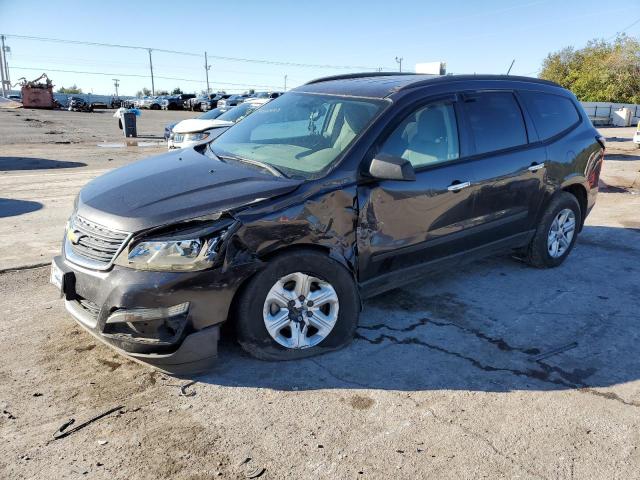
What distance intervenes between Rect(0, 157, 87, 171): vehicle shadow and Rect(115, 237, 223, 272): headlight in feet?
35.5

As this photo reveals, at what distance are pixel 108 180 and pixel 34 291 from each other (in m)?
1.52

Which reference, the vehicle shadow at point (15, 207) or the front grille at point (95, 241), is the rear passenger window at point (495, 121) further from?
the vehicle shadow at point (15, 207)

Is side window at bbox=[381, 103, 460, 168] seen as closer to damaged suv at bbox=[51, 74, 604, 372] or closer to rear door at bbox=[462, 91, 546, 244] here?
damaged suv at bbox=[51, 74, 604, 372]

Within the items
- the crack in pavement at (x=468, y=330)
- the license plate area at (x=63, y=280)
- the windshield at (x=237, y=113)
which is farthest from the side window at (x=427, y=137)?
the windshield at (x=237, y=113)

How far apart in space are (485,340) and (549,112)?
8.68ft

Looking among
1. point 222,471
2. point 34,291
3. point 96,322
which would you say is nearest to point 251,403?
point 222,471

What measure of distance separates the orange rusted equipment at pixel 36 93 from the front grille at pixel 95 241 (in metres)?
46.9

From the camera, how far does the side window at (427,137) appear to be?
3.88 m

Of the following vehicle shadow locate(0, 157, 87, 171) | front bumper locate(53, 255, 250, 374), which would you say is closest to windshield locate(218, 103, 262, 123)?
vehicle shadow locate(0, 157, 87, 171)

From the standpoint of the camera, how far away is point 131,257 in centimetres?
301

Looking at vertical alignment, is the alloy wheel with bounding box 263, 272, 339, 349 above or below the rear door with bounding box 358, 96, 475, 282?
below

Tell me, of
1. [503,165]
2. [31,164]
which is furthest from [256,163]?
[31,164]

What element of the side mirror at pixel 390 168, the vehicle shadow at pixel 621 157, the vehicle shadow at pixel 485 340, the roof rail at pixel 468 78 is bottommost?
the vehicle shadow at pixel 485 340

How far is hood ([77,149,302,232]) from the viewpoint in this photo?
309 centimetres
